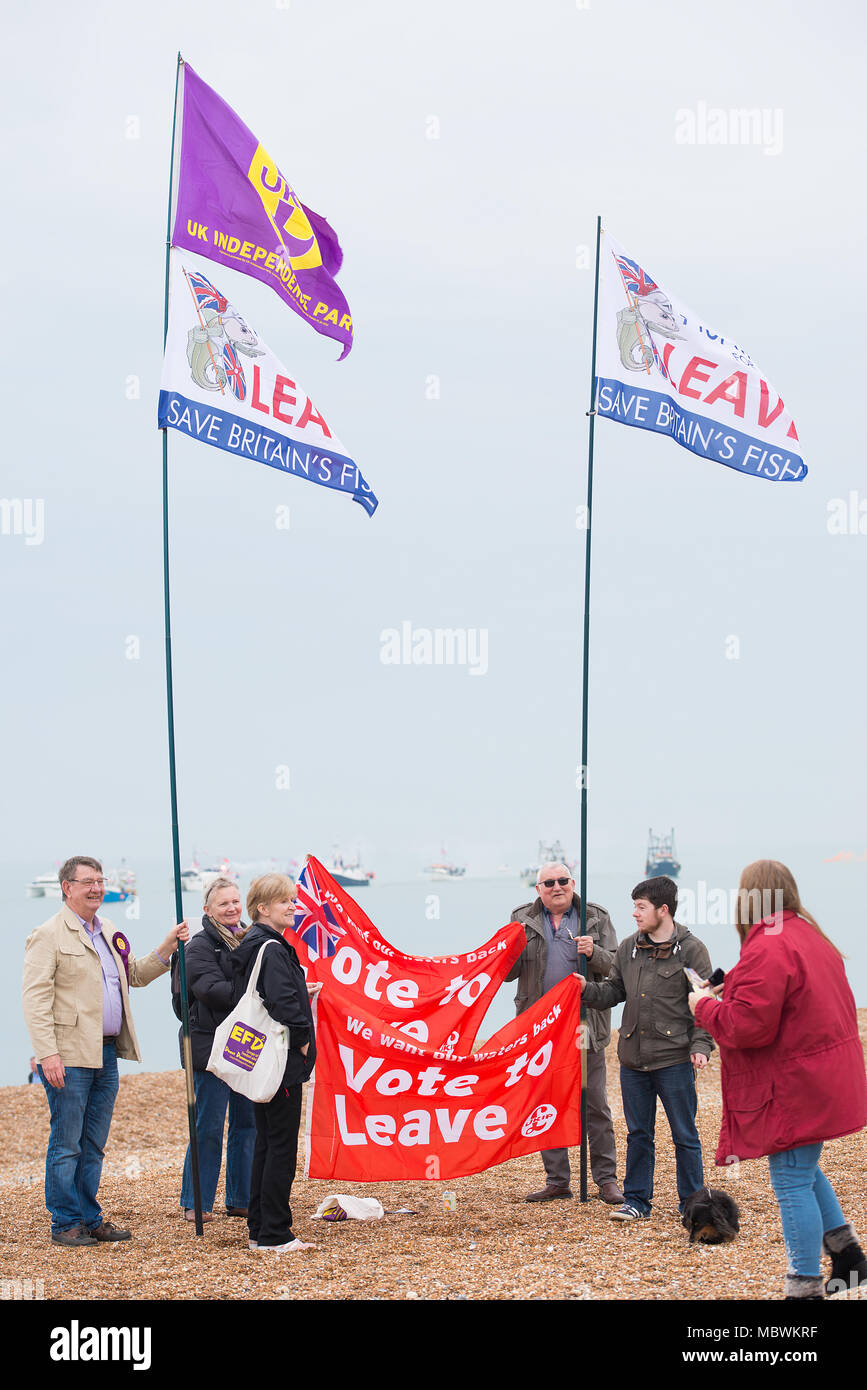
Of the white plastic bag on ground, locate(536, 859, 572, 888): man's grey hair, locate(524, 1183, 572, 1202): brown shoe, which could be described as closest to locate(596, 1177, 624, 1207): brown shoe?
locate(524, 1183, 572, 1202): brown shoe

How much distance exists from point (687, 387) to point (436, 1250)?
209 inches

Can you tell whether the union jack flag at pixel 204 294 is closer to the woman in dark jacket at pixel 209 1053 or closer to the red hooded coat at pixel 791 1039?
the woman in dark jacket at pixel 209 1053

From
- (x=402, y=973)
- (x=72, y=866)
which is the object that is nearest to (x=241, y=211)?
(x=72, y=866)

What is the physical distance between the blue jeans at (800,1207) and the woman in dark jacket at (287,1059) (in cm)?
229

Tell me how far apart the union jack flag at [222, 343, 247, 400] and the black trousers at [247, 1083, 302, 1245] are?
12.6ft

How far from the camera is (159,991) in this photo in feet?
155

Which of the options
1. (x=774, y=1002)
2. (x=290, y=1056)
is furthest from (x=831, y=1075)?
(x=290, y=1056)

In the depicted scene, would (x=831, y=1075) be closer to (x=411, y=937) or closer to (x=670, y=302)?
(x=670, y=302)

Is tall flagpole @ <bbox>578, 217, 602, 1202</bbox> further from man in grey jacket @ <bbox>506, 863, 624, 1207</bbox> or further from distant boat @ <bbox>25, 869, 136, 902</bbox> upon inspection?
distant boat @ <bbox>25, 869, 136, 902</bbox>

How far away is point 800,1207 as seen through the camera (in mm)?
4996

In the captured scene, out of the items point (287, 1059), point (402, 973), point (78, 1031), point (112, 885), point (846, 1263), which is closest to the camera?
point (846, 1263)

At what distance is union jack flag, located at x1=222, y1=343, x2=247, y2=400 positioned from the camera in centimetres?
715

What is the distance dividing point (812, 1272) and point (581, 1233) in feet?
5.70

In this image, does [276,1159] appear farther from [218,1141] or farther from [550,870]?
[550,870]
